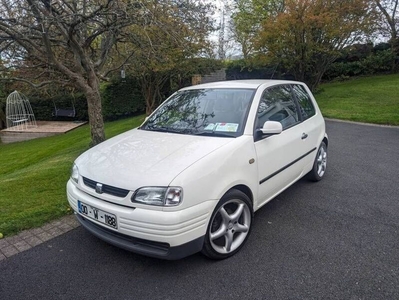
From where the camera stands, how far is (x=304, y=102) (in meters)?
4.02

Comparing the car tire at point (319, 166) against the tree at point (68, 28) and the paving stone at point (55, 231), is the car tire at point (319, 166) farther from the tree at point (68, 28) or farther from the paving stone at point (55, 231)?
the tree at point (68, 28)

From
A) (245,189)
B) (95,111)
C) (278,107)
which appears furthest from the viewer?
(95,111)

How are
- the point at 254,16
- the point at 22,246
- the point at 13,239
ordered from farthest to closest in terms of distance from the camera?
1. the point at 254,16
2. the point at 13,239
3. the point at 22,246

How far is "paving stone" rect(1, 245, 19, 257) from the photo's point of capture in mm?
2697

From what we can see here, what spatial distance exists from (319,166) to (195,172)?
2.77 m

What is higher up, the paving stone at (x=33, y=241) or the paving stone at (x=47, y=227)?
the paving stone at (x=47, y=227)

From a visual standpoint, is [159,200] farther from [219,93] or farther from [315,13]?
[315,13]

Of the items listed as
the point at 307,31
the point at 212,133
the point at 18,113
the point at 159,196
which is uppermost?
the point at 307,31

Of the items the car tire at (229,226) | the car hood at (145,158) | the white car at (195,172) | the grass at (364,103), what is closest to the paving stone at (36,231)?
the white car at (195,172)

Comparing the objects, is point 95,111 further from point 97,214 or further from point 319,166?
point 319,166

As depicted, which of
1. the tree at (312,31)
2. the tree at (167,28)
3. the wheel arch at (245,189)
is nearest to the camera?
the wheel arch at (245,189)

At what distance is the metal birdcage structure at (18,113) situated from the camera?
1630 centimetres

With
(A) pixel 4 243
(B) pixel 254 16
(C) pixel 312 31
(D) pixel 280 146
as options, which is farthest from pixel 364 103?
(A) pixel 4 243

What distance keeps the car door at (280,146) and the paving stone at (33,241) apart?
7.37 ft
